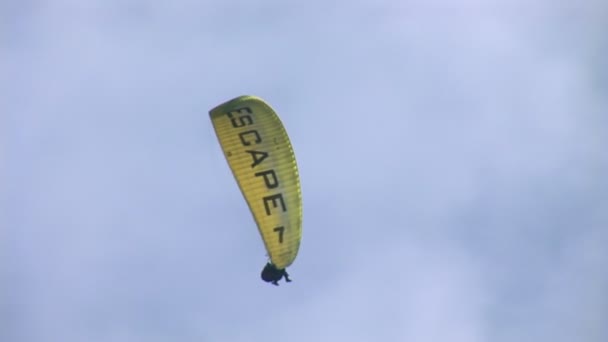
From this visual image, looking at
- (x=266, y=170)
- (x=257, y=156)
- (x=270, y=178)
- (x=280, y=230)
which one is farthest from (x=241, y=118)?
(x=280, y=230)

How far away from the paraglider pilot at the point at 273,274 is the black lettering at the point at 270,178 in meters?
4.27

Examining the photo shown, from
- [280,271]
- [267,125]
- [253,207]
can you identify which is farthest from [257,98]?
[280,271]

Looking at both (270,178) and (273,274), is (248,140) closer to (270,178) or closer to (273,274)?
(270,178)

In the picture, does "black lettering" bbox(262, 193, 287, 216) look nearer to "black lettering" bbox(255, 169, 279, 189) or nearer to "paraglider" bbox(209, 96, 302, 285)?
"paraglider" bbox(209, 96, 302, 285)

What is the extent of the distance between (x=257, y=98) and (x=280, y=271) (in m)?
9.43

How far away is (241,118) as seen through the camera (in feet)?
166

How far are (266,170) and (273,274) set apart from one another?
5.62 m

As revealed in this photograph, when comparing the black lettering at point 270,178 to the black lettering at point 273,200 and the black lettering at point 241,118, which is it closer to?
the black lettering at point 273,200

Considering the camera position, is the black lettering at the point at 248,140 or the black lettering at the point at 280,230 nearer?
the black lettering at the point at 248,140

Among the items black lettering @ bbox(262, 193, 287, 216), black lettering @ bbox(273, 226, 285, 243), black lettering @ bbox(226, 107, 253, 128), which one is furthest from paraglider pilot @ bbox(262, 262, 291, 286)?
black lettering @ bbox(226, 107, 253, 128)

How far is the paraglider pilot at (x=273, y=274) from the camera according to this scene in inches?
1970

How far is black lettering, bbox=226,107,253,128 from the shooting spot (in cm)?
5050

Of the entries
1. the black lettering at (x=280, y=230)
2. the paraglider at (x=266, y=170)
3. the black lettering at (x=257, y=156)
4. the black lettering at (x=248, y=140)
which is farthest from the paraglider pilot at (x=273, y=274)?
the black lettering at (x=248, y=140)

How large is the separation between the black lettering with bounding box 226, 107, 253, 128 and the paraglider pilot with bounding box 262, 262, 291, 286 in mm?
7735
